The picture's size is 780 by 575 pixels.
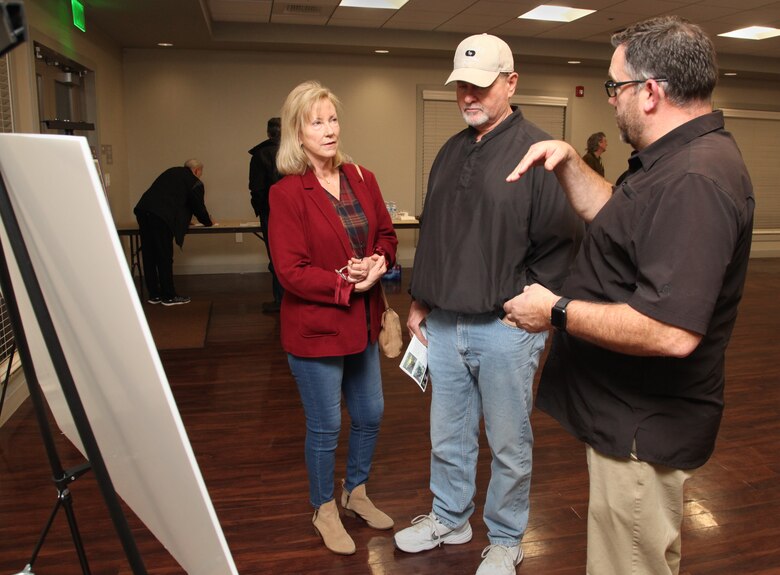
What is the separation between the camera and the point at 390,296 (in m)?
6.39

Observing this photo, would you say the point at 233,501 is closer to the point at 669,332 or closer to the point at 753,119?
the point at 669,332

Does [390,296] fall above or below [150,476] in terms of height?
below

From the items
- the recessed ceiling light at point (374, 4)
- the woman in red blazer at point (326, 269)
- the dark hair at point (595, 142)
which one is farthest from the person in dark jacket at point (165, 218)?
the dark hair at point (595, 142)

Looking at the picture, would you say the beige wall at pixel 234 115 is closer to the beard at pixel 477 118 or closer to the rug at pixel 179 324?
the rug at pixel 179 324

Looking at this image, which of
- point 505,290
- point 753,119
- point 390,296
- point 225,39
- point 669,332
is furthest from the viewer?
point 753,119

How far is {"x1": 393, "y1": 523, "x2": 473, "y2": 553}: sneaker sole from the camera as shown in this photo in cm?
219

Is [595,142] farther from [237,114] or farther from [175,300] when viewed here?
[175,300]

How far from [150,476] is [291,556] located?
1440 millimetres

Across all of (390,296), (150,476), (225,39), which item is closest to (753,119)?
(390,296)

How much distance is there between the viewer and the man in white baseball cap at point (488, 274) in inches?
70.1

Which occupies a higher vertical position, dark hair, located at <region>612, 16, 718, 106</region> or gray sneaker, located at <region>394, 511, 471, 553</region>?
dark hair, located at <region>612, 16, 718, 106</region>

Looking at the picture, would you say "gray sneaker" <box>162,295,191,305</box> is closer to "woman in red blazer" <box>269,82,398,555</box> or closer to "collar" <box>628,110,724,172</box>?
"woman in red blazer" <box>269,82,398,555</box>

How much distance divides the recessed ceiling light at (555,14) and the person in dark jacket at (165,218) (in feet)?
12.2

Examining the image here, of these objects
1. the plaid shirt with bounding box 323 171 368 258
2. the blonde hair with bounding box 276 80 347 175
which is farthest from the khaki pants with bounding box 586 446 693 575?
the blonde hair with bounding box 276 80 347 175
